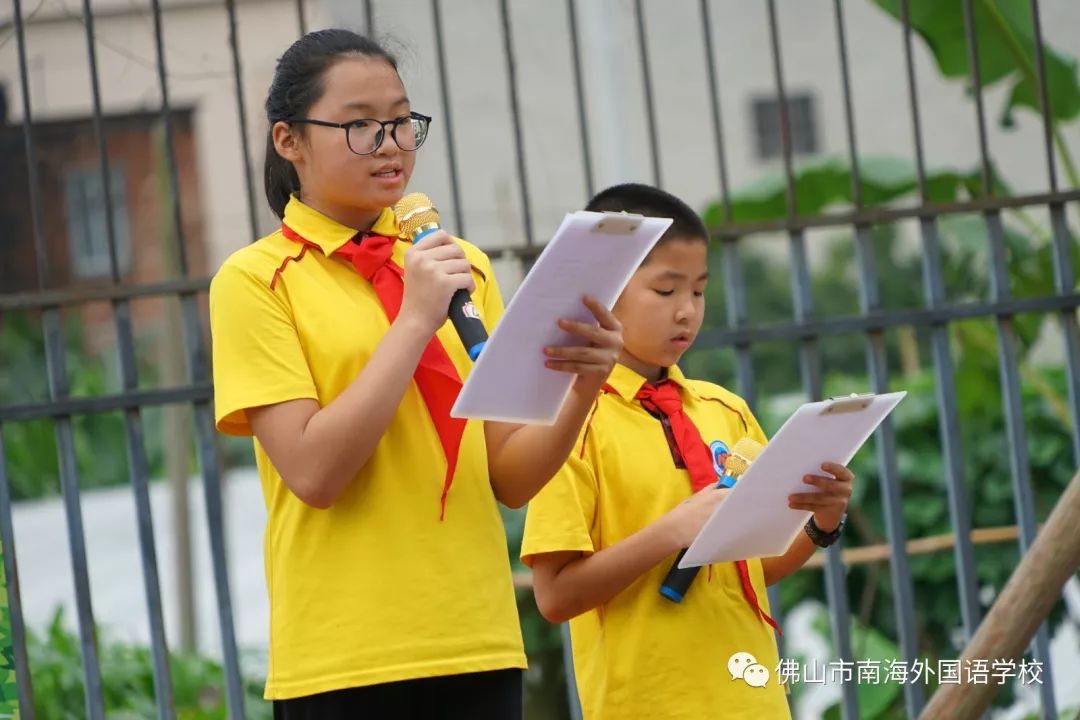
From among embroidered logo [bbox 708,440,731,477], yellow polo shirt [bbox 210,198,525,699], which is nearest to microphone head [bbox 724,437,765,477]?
embroidered logo [bbox 708,440,731,477]

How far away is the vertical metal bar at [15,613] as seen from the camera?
314 cm

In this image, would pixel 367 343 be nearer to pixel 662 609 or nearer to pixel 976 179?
pixel 662 609

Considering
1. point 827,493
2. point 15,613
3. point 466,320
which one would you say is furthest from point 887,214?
point 15,613

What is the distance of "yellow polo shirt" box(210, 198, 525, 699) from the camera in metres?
1.96

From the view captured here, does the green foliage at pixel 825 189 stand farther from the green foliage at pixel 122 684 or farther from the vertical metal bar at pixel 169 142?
the vertical metal bar at pixel 169 142

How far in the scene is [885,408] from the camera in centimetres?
227

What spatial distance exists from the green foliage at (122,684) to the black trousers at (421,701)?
7.51 ft

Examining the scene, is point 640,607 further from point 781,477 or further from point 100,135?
point 100,135

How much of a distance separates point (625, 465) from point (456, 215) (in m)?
0.94

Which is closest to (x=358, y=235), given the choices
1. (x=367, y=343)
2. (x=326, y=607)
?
(x=367, y=343)

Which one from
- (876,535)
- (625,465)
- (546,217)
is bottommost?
(876,535)

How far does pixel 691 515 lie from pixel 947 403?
4.25 feet

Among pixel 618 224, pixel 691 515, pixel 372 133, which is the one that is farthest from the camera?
pixel 691 515

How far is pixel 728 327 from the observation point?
3.38m
